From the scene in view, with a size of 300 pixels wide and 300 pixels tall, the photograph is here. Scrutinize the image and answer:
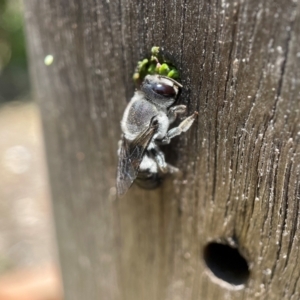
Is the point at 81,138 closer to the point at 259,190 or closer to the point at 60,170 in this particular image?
the point at 60,170

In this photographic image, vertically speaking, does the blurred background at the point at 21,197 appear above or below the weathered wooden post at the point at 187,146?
below

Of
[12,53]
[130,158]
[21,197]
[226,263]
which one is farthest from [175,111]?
[12,53]

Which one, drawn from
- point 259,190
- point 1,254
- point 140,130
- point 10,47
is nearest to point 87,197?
point 140,130

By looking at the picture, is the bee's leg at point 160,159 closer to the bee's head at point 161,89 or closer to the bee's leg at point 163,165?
the bee's leg at point 163,165

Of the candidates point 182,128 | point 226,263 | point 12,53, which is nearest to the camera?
point 182,128

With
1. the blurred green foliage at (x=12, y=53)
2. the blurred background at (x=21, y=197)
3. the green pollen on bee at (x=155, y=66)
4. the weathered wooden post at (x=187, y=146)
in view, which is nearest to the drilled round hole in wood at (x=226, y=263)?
the weathered wooden post at (x=187, y=146)

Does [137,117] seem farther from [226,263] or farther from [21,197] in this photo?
[21,197]

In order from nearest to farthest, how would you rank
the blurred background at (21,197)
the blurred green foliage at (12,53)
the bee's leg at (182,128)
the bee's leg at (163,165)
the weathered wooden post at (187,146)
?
the weathered wooden post at (187,146)
the bee's leg at (182,128)
the bee's leg at (163,165)
the blurred background at (21,197)
the blurred green foliage at (12,53)
